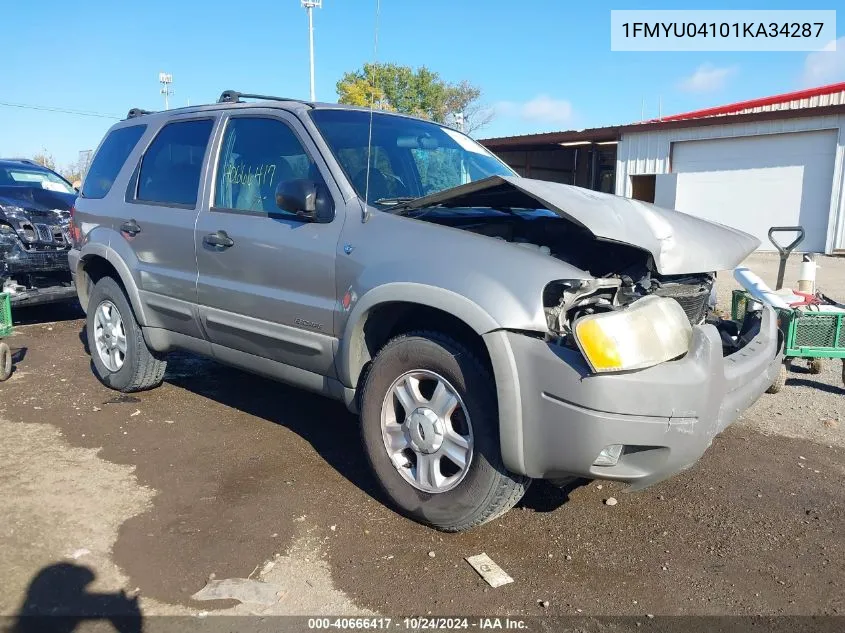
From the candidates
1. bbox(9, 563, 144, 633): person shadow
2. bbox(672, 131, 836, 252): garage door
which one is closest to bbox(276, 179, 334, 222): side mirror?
bbox(9, 563, 144, 633): person shadow

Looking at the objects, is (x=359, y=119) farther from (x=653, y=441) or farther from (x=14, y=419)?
(x=14, y=419)

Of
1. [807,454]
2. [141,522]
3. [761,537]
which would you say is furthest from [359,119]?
[807,454]

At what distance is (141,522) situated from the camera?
3221mm

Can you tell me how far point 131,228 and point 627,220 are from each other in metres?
3.38

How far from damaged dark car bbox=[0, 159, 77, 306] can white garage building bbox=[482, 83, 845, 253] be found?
14780mm

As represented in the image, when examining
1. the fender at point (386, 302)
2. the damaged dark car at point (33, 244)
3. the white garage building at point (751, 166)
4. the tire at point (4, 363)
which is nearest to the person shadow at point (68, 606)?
the fender at point (386, 302)

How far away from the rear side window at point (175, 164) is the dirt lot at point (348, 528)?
60.5 inches

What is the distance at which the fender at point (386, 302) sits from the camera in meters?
2.76

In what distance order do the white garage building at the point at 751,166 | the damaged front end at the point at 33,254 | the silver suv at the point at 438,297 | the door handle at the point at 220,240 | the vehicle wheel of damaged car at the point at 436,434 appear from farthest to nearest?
1. the white garage building at the point at 751,166
2. the damaged front end at the point at 33,254
3. the door handle at the point at 220,240
4. the vehicle wheel of damaged car at the point at 436,434
5. the silver suv at the point at 438,297

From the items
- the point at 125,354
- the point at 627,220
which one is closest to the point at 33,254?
the point at 125,354

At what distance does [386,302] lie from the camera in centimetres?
311

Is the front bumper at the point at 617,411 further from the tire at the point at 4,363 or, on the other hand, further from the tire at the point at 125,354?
the tire at the point at 4,363

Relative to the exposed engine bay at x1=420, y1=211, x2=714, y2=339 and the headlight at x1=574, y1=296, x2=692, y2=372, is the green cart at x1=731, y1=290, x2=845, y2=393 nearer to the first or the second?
the exposed engine bay at x1=420, y1=211, x2=714, y2=339

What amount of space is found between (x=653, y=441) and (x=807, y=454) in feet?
6.90
